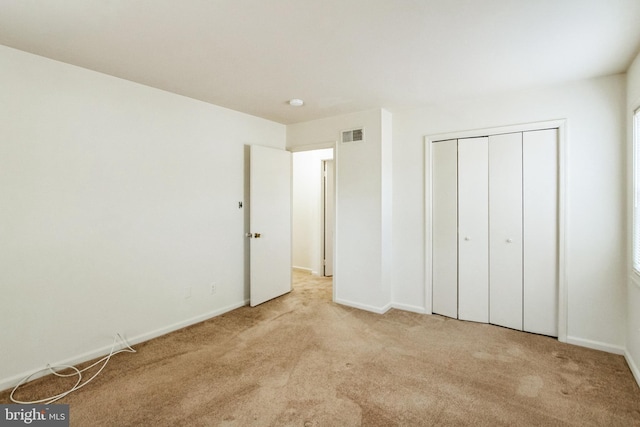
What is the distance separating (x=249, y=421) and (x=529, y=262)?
294 cm

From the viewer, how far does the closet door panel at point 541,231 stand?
3.02m

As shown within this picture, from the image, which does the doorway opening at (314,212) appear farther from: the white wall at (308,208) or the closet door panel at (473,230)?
the closet door panel at (473,230)

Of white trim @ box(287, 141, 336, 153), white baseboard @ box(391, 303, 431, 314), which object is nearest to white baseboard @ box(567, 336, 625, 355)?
white baseboard @ box(391, 303, 431, 314)

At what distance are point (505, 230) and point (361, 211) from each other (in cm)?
156

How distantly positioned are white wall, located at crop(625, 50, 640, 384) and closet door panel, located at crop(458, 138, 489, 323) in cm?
109

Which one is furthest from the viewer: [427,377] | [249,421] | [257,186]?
[257,186]

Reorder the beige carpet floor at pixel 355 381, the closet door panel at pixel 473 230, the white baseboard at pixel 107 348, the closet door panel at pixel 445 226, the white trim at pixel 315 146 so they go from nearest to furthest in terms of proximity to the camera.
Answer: the beige carpet floor at pixel 355 381
the white baseboard at pixel 107 348
the closet door panel at pixel 473 230
the closet door panel at pixel 445 226
the white trim at pixel 315 146

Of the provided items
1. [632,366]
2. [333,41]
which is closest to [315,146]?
[333,41]

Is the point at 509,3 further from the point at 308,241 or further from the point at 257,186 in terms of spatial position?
the point at 308,241

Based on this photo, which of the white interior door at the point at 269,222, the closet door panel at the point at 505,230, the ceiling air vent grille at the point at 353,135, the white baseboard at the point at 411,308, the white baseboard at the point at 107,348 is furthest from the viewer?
the white interior door at the point at 269,222

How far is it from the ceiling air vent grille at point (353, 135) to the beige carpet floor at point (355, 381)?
2201 mm

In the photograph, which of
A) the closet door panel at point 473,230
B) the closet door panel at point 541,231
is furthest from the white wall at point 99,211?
the closet door panel at point 541,231

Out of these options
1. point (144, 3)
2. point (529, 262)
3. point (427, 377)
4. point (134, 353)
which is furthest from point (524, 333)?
point (144, 3)

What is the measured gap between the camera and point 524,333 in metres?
3.15
